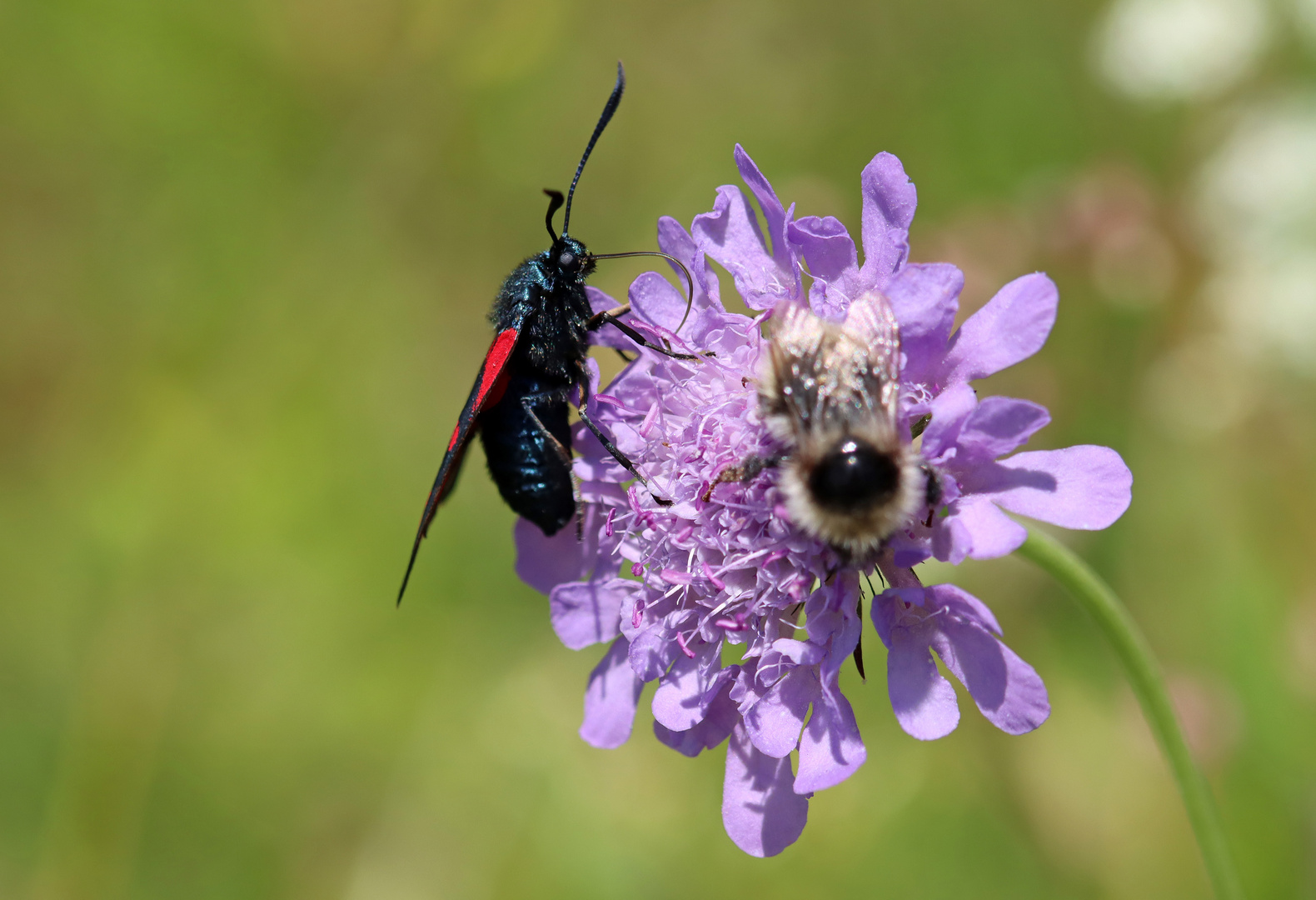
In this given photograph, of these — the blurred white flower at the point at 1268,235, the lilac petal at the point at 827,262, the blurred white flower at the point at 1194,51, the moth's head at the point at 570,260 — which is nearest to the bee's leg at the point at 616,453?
the moth's head at the point at 570,260

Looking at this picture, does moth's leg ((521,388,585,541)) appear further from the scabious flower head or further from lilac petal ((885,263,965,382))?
lilac petal ((885,263,965,382))

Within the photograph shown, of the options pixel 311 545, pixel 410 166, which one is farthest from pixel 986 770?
pixel 410 166

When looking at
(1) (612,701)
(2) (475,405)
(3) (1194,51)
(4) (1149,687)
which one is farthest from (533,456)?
(3) (1194,51)

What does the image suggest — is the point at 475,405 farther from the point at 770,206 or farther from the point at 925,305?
the point at 925,305

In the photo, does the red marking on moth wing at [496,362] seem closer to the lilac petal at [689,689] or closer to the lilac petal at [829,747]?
the lilac petal at [689,689]

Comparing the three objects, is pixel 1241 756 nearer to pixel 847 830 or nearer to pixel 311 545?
pixel 847 830

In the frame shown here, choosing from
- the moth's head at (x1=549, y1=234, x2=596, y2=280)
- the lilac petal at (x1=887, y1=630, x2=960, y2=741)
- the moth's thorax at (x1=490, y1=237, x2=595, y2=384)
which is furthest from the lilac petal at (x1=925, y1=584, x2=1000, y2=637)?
the moth's head at (x1=549, y1=234, x2=596, y2=280)

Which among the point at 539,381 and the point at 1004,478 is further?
the point at 539,381
